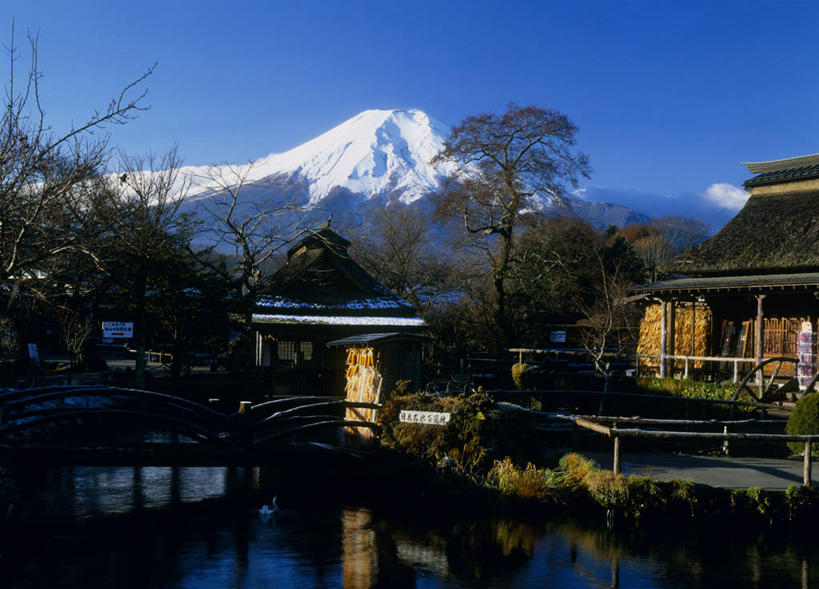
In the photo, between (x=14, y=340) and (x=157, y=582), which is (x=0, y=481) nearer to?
(x=157, y=582)

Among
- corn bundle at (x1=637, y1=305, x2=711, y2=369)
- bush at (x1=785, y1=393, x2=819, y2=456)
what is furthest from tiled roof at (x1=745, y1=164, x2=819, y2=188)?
bush at (x1=785, y1=393, x2=819, y2=456)

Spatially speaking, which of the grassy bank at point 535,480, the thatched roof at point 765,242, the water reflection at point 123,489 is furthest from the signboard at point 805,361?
the water reflection at point 123,489

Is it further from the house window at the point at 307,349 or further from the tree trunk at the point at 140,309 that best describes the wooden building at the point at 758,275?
the tree trunk at the point at 140,309

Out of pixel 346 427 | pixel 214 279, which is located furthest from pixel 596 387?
pixel 214 279

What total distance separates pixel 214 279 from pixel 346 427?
39.5ft

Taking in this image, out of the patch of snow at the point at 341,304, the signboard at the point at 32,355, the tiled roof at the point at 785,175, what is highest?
the tiled roof at the point at 785,175

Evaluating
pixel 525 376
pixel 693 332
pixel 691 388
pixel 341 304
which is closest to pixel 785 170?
pixel 693 332

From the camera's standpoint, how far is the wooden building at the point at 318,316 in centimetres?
2519

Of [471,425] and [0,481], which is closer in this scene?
[0,481]

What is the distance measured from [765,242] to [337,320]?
1516 centimetres

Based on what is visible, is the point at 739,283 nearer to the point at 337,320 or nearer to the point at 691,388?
the point at 691,388

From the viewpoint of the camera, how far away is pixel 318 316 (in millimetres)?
27297

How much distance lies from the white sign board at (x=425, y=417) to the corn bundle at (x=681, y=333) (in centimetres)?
1436

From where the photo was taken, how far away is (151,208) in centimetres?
2775
